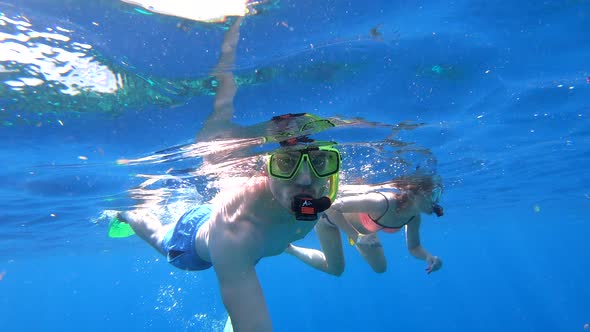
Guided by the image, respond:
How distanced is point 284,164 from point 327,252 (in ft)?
13.7

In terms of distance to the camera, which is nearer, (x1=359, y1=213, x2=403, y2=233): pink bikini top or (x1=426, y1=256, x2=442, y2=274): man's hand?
(x1=426, y1=256, x2=442, y2=274): man's hand

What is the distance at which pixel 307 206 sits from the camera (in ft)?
17.2

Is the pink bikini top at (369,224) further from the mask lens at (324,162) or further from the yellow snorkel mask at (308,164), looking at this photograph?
the mask lens at (324,162)

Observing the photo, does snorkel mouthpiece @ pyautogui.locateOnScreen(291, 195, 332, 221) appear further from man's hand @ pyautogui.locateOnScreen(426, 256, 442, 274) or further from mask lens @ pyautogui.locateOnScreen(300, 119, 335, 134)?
man's hand @ pyautogui.locateOnScreen(426, 256, 442, 274)

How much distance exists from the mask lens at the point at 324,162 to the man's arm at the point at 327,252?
3.11 metres

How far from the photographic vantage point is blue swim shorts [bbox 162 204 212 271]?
699cm

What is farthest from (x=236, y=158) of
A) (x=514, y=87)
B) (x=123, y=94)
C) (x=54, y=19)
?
(x=514, y=87)

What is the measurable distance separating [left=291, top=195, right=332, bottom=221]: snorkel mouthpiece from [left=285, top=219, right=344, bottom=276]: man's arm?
12.1 ft

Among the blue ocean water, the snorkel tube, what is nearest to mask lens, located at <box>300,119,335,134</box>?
the blue ocean water

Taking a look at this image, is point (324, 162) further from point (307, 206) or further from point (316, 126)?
point (316, 126)

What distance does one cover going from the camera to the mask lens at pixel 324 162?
5965 millimetres

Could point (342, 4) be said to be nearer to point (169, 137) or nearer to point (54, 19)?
point (54, 19)

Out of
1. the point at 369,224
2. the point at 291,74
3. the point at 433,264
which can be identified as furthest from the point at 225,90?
the point at 433,264

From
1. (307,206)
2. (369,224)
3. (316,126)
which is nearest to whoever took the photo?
(307,206)
